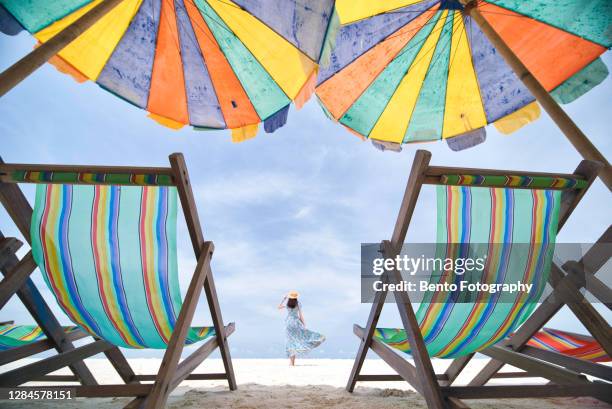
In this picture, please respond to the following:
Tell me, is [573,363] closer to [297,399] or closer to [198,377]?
[297,399]

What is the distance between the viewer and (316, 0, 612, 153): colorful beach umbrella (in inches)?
114

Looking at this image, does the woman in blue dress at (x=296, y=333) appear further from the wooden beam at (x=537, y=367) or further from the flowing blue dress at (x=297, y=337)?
the wooden beam at (x=537, y=367)

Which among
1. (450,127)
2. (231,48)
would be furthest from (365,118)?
(231,48)

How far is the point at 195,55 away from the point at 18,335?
2.58 meters

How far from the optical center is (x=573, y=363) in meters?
1.76

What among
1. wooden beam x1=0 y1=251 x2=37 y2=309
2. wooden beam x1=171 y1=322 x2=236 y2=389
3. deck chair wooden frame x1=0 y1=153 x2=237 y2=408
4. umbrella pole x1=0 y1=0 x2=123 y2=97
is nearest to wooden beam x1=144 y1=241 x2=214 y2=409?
deck chair wooden frame x1=0 y1=153 x2=237 y2=408

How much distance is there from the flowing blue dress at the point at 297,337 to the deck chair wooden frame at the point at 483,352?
11.5 feet

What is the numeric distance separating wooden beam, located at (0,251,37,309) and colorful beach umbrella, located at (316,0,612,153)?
2.61 meters

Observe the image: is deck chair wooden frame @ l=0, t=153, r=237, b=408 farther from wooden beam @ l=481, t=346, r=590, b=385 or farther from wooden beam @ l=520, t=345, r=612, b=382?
wooden beam @ l=520, t=345, r=612, b=382

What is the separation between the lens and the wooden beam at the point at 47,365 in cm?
144

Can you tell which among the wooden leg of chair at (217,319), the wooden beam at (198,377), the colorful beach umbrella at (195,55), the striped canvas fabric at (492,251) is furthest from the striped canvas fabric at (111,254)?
the colorful beach umbrella at (195,55)

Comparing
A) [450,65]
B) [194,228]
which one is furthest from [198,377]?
[450,65]

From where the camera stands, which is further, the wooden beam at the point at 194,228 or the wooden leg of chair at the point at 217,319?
the wooden leg of chair at the point at 217,319

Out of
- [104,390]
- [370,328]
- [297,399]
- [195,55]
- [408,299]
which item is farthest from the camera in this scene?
[195,55]
